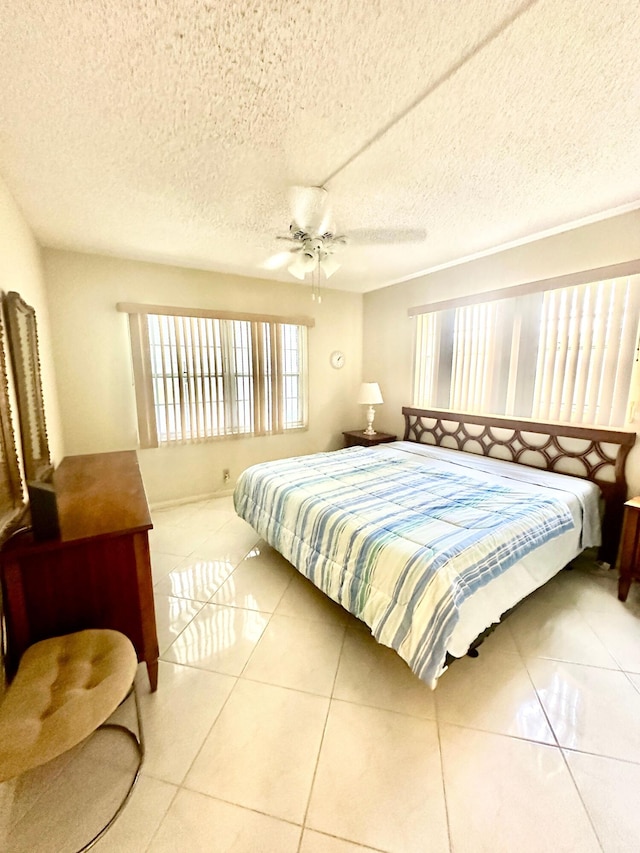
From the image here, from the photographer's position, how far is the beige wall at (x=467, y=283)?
2.36 m

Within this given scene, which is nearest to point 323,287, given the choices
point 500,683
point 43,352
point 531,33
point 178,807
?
point 43,352

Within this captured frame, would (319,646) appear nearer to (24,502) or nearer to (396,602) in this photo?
(396,602)

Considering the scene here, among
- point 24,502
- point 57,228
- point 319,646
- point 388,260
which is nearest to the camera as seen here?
point 24,502

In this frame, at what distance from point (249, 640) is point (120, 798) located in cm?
76

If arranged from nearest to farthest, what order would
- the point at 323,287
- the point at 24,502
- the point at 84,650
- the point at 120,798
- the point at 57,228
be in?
the point at 120,798 → the point at 84,650 → the point at 24,502 → the point at 57,228 → the point at 323,287

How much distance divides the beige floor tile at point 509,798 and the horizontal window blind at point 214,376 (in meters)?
3.18

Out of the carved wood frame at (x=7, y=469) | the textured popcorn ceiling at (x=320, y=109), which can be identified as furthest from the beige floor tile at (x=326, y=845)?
the textured popcorn ceiling at (x=320, y=109)

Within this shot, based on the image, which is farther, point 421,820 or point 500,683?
point 500,683

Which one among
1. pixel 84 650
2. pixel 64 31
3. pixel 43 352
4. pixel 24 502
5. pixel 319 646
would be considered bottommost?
pixel 319 646

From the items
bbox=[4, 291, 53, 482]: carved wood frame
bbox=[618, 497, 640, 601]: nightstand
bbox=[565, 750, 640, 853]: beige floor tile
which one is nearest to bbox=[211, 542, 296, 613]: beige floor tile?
bbox=[4, 291, 53, 482]: carved wood frame

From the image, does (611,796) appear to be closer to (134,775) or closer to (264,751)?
(264,751)

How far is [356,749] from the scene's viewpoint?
130cm

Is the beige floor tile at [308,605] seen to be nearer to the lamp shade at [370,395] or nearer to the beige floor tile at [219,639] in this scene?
the beige floor tile at [219,639]

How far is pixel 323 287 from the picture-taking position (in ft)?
13.9
